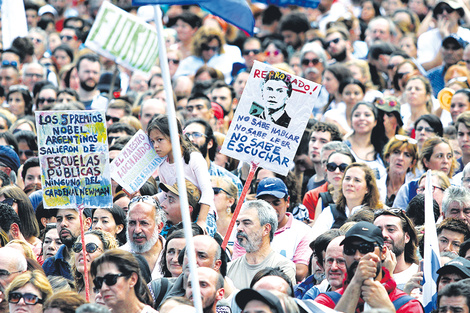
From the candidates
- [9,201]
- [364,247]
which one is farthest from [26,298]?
[9,201]

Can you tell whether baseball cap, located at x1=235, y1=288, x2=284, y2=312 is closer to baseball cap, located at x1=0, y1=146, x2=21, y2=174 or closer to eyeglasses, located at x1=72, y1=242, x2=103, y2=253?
eyeglasses, located at x1=72, y1=242, x2=103, y2=253

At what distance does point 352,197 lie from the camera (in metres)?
8.82

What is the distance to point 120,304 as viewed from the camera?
20.7 ft

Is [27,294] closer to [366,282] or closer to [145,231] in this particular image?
[145,231]

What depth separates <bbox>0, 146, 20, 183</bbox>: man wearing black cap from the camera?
1065cm

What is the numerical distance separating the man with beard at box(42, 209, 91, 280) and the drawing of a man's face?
6.93 ft

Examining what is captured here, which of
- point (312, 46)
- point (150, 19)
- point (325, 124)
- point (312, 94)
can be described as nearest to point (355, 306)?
point (312, 94)

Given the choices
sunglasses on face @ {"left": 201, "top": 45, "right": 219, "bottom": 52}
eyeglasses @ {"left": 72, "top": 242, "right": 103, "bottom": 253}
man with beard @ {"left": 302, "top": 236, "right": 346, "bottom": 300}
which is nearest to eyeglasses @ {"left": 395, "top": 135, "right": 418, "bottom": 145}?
man with beard @ {"left": 302, "top": 236, "right": 346, "bottom": 300}

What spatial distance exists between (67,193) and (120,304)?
1845 mm

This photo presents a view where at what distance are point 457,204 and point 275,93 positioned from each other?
186 centimetres

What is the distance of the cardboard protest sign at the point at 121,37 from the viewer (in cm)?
1308

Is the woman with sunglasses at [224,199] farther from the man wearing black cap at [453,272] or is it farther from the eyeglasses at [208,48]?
the eyeglasses at [208,48]

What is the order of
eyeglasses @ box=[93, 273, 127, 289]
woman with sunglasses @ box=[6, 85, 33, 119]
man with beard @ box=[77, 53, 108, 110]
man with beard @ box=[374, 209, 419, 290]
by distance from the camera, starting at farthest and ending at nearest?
man with beard @ box=[77, 53, 108, 110] < woman with sunglasses @ box=[6, 85, 33, 119] < man with beard @ box=[374, 209, 419, 290] < eyeglasses @ box=[93, 273, 127, 289]

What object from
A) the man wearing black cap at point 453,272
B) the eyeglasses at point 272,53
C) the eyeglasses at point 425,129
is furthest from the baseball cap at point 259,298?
the eyeglasses at point 272,53
